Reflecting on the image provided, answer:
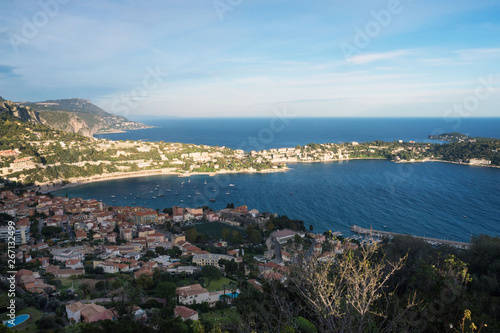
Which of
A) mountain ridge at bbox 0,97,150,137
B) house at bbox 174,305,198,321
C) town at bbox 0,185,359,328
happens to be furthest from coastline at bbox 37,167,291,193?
house at bbox 174,305,198,321

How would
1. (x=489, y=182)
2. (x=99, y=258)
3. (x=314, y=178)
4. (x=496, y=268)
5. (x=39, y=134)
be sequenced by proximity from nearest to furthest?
1. (x=496, y=268)
2. (x=99, y=258)
3. (x=489, y=182)
4. (x=314, y=178)
5. (x=39, y=134)

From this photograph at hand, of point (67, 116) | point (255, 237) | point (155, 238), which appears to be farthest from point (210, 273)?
point (67, 116)

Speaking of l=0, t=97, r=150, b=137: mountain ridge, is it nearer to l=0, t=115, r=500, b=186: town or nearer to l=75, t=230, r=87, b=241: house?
l=0, t=115, r=500, b=186: town

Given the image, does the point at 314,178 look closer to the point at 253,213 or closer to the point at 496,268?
the point at 253,213

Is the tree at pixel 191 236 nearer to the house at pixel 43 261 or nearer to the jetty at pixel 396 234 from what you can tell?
the house at pixel 43 261

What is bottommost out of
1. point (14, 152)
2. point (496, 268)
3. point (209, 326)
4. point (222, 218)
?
point (222, 218)

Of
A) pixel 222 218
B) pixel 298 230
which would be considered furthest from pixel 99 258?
pixel 298 230
